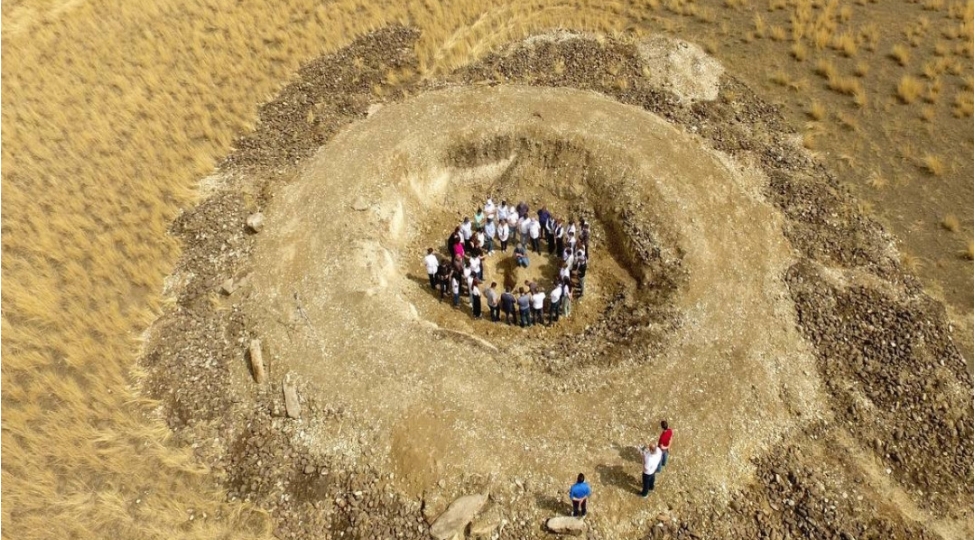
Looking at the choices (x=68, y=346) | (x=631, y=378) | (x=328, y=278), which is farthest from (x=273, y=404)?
(x=631, y=378)

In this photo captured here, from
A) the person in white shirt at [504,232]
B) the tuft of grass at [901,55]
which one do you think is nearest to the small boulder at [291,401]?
the person in white shirt at [504,232]

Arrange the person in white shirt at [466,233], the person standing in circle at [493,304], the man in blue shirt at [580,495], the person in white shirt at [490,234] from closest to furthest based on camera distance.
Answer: the man in blue shirt at [580,495]
the person standing in circle at [493,304]
the person in white shirt at [466,233]
the person in white shirt at [490,234]

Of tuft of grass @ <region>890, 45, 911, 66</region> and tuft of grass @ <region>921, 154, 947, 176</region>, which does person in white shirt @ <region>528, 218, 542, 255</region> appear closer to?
tuft of grass @ <region>921, 154, 947, 176</region>

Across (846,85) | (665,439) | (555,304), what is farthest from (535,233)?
(846,85)

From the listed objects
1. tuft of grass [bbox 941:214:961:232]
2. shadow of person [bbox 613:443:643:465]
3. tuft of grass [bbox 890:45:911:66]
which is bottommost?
shadow of person [bbox 613:443:643:465]

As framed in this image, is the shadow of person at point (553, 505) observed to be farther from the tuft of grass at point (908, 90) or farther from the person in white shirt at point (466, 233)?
the tuft of grass at point (908, 90)

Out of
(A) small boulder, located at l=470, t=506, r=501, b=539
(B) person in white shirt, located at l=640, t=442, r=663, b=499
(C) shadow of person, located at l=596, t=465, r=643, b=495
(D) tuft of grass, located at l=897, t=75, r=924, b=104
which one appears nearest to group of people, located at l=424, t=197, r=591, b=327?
(C) shadow of person, located at l=596, t=465, r=643, b=495

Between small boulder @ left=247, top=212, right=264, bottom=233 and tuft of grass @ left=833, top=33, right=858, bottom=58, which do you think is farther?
tuft of grass @ left=833, top=33, right=858, bottom=58
